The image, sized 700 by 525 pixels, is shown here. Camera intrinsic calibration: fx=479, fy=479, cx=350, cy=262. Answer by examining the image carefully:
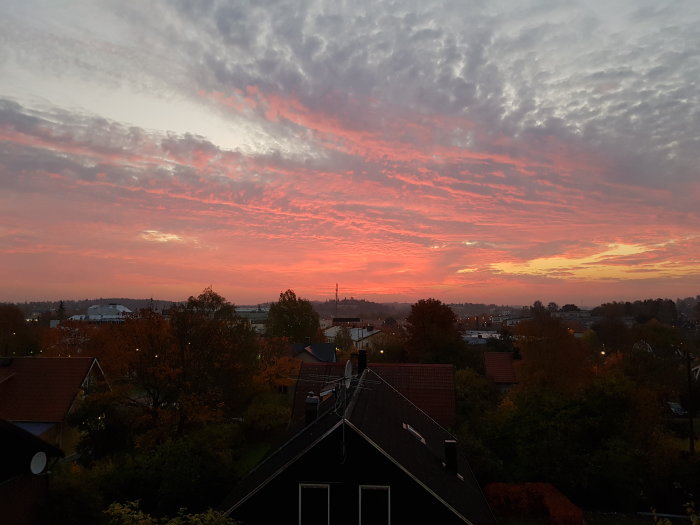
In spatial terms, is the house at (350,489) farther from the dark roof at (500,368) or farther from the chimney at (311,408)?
the dark roof at (500,368)

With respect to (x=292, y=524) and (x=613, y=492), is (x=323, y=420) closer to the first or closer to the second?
(x=292, y=524)

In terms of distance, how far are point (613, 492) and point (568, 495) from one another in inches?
75.3

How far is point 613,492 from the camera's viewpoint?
2156 centimetres

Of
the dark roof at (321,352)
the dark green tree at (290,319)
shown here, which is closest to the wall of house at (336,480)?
the dark roof at (321,352)

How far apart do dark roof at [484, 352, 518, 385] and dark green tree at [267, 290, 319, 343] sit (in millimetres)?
31235

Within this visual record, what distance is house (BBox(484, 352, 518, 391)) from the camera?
46188 mm

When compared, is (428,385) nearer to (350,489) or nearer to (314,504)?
(350,489)

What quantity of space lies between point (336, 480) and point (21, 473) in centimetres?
1039

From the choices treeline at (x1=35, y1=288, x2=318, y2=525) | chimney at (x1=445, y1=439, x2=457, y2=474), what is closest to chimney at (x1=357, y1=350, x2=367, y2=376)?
treeline at (x1=35, y1=288, x2=318, y2=525)

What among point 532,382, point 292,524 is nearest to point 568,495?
point 292,524

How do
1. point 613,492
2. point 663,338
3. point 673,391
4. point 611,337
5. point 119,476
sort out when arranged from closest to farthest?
point 119,476 < point 613,492 < point 673,391 < point 663,338 < point 611,337

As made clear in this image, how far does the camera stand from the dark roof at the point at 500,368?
46.2 meters

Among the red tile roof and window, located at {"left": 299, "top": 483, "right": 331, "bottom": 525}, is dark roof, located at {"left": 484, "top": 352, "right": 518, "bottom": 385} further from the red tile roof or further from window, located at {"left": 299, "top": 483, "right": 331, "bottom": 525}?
the red tile roof

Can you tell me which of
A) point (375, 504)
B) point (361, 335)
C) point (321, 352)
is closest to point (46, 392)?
point (375, 504)
